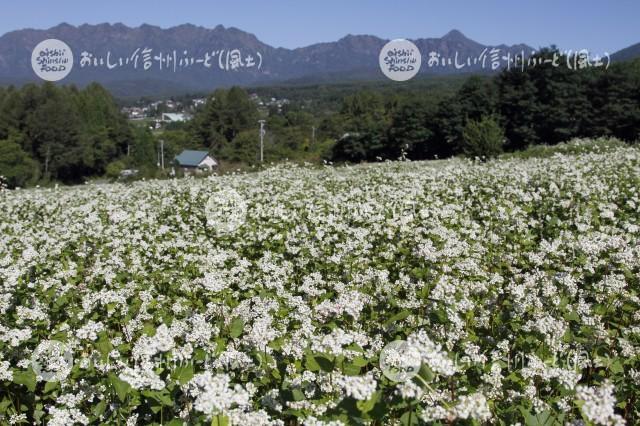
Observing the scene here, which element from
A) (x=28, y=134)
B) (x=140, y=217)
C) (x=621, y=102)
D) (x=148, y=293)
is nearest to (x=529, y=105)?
(x=621, y=102)

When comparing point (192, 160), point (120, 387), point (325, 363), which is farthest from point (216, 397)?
point (192, 160)

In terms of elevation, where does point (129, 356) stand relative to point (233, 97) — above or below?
below

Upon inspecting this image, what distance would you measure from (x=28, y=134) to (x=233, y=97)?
157ft

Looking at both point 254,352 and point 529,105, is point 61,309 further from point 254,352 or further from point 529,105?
point 529,105

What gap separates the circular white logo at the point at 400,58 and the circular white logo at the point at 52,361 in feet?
59.3

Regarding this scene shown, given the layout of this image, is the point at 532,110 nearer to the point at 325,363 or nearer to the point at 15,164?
the point at 325,363

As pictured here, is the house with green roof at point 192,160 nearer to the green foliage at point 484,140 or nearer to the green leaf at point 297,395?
the green foliage at point 484,140

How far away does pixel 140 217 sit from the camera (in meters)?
→ 9.78

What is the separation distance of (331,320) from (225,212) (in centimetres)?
610

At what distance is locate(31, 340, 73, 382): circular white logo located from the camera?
3.45 metres

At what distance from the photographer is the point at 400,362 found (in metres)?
2.79

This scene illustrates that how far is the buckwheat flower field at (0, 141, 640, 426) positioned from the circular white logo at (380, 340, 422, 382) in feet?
0.07

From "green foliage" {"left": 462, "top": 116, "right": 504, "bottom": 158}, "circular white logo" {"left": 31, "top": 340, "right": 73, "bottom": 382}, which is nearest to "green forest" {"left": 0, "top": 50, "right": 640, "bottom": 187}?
"green foliage" {"left": 462, "top": 116, "right": 504, "bottom": 158}

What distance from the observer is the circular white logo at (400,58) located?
2064cm
